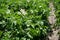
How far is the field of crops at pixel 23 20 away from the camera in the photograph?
494cm

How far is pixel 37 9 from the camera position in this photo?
6055 millimetres

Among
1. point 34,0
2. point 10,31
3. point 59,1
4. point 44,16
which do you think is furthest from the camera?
point 59,1

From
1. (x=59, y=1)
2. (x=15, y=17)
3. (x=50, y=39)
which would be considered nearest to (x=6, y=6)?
(x=15, y=17)

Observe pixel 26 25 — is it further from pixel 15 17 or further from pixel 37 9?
pixel 37 9

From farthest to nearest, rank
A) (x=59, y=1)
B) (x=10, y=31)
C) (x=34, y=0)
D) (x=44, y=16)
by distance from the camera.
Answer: (x=59, y=1)
(x=34, y=0)
(x=44, y=16)
(x=10, y=31)

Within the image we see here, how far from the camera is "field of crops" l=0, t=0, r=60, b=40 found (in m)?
4.94

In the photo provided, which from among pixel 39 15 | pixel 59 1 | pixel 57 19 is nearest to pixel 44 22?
pixel 39 15

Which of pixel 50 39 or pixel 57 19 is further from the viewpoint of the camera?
pixel 57 19

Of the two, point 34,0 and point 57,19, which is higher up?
point 34,0

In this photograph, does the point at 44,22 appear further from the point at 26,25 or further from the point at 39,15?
the point at 26,25

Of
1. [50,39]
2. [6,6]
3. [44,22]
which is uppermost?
[6,6]

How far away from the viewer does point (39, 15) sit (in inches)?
233

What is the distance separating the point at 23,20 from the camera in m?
5.21

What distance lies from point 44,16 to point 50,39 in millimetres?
869
